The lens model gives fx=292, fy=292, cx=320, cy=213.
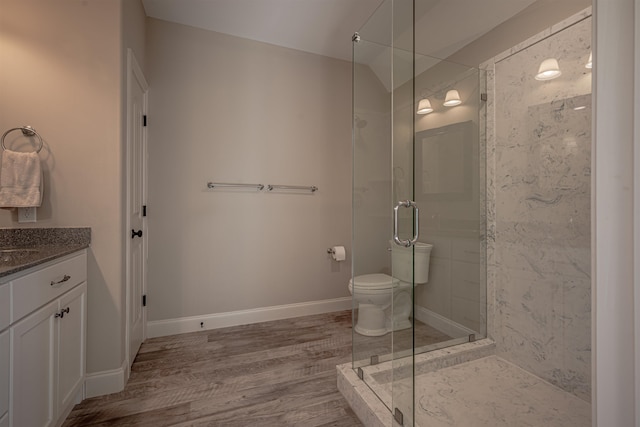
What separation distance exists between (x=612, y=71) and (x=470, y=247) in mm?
1830

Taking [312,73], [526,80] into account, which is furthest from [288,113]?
[526,80]

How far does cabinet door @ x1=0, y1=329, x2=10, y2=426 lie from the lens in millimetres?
972

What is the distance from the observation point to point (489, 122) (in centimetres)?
208

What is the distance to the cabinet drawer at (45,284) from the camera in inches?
41.8

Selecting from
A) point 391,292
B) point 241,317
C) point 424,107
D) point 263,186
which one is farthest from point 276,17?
point 241,317

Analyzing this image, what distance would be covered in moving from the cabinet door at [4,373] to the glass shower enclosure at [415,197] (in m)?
1.50

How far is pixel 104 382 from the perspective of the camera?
1.69 meters

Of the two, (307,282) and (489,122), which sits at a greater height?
(489,122)

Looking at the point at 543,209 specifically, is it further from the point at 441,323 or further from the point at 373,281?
the point at 373,281

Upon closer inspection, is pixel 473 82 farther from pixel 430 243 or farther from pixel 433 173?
pixel 430 243

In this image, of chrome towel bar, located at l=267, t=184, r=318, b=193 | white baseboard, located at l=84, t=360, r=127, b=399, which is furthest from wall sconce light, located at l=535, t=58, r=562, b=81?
white baseboard, located at l=84, t=360, r=127, b=399

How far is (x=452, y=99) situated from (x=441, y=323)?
4.97ft

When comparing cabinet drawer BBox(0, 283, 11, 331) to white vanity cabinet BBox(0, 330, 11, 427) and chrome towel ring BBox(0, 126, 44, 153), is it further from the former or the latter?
chrome towel ring BBox(0, 126, 44, 153)

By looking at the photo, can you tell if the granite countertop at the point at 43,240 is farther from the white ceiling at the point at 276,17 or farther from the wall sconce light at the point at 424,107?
the wall sconce light at the point at 424,107
